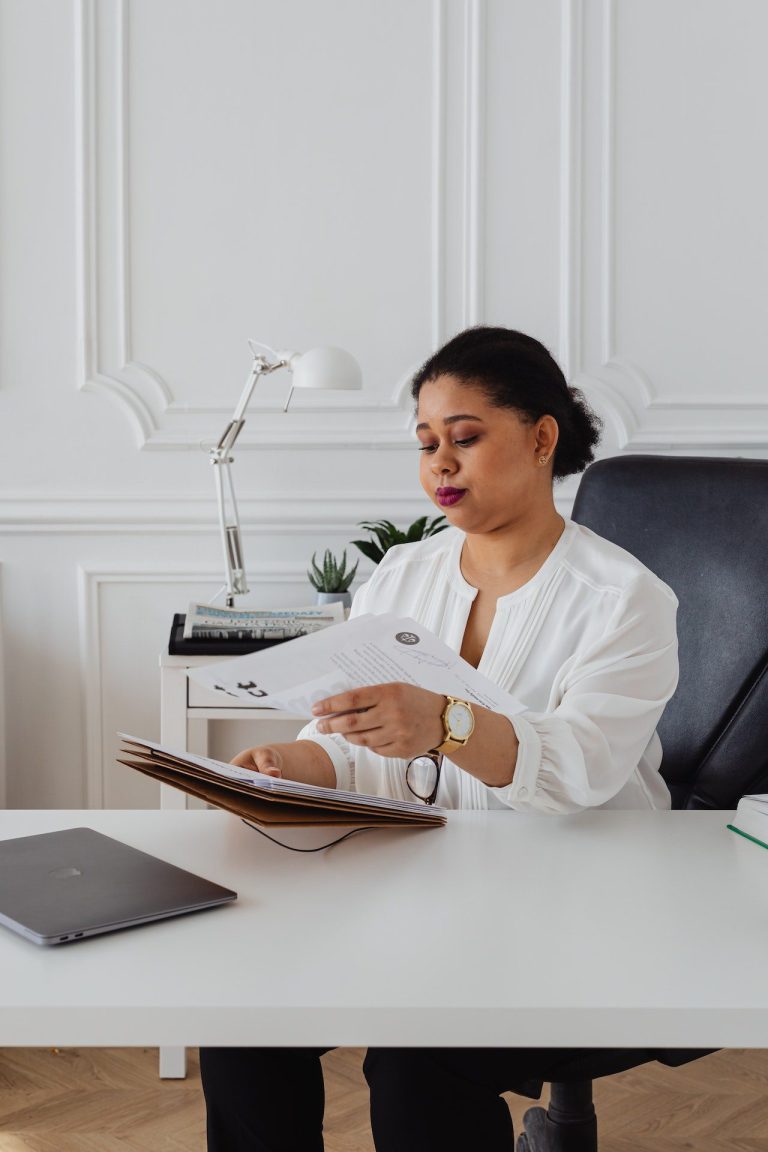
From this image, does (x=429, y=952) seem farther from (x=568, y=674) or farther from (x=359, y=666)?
(x=568, y=674)

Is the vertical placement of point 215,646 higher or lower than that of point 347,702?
lower

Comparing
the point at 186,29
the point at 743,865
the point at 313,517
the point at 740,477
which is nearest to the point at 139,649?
the point at 313,517

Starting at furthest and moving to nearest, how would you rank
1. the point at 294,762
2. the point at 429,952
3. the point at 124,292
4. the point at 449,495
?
the point at 124,292 < the point at 449,495 < the point at 294,762 < the point at 429,952

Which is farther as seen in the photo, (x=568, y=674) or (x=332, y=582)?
(x=332, y=582)

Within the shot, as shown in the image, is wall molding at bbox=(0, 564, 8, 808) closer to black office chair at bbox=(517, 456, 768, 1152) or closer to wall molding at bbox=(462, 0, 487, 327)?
wall molding at bbox=(462, 0, 487, 327)

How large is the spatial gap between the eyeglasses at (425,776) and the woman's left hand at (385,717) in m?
0.24

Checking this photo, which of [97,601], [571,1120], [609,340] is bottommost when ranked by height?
[571,1120]

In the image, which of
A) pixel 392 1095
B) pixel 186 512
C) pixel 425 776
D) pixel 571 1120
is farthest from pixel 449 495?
pixel 186 512

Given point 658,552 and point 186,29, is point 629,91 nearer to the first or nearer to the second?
point 186,29

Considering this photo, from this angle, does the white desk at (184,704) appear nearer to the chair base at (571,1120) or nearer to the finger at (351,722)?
the chair base at (571,1120)

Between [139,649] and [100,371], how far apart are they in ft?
2.19

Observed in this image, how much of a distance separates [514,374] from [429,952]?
2.76 ft

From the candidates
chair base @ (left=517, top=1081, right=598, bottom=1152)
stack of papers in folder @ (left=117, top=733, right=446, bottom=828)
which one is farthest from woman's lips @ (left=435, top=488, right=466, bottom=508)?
chair base @ (left=517, top=1081, right=598, bottom=1152)

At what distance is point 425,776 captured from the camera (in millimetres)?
1385
